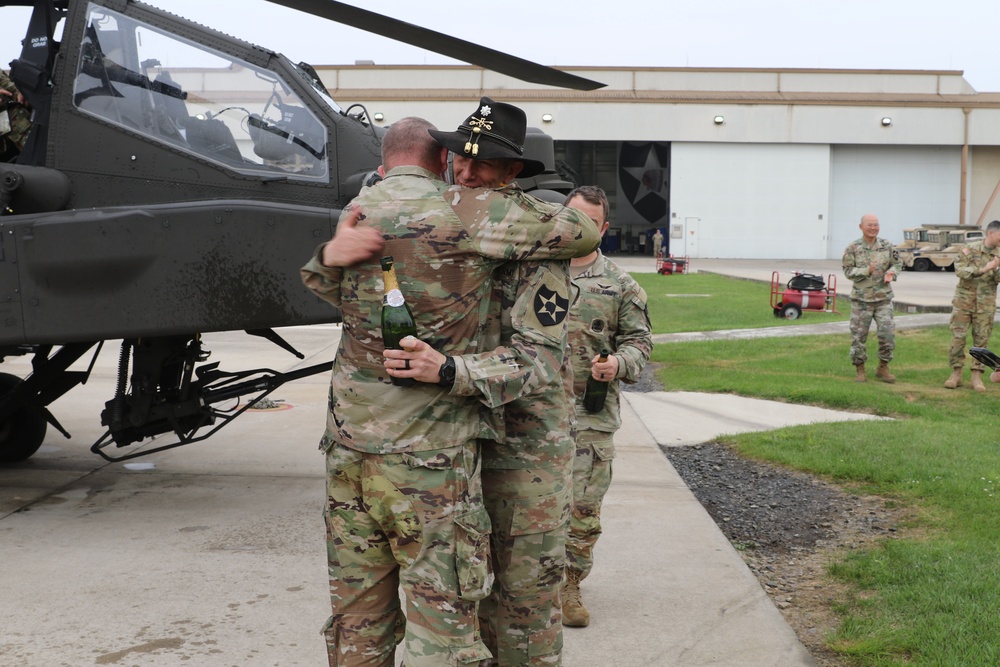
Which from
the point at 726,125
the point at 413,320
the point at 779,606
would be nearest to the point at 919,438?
the point at 779,606

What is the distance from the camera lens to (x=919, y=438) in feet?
26.0

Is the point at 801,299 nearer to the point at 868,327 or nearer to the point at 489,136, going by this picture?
the point at 868,327

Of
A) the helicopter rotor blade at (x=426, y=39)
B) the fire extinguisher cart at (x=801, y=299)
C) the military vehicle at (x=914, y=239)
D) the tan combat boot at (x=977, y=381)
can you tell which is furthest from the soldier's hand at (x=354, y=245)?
the military vehicle at (x=914, y=239)

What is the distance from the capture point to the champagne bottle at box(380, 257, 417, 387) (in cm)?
278

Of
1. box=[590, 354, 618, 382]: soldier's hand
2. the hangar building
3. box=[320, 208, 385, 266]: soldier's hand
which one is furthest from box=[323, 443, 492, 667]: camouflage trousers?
the hangar building

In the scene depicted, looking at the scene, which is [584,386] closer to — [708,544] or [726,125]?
[708,544]

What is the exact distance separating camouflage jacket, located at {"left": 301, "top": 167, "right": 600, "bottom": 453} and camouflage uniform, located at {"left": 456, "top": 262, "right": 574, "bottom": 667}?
0.33 feet

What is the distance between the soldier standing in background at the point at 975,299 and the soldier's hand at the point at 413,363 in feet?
31.1

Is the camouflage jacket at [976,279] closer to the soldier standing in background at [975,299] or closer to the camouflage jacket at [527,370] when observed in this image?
the soldier standing in background at [975,299]

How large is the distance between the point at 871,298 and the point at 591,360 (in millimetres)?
7666

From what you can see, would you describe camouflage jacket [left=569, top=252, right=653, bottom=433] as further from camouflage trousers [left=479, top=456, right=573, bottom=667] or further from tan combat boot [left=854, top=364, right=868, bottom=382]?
tan combat boot [left=854, top=364, right=868, bottom=382]

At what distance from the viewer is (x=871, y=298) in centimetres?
1105

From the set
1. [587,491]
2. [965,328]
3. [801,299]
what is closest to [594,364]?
[587,491]

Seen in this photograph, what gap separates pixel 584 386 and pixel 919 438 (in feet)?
15.4
